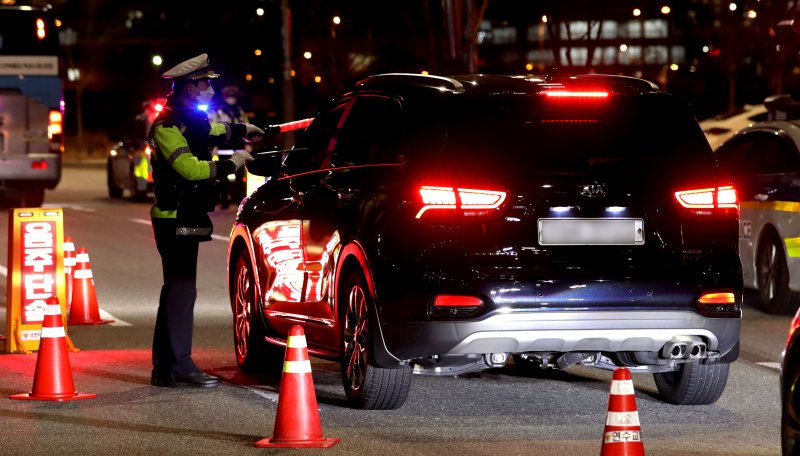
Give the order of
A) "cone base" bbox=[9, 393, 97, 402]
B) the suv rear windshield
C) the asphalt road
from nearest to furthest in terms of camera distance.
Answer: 1. the asphalt road
2. the suv rear windshield
3. "cone base" bbox=[9, 393, 97, 402]

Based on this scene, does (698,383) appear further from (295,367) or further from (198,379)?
(198,379)

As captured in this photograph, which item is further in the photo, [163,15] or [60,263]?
[163,15]

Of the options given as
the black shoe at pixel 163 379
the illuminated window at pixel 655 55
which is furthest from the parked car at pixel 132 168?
the illuminated window at pixel 655 55

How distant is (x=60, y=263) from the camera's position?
39.0 ft

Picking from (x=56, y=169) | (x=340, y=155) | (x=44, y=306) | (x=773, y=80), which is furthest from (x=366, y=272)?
(x=773, y=80)

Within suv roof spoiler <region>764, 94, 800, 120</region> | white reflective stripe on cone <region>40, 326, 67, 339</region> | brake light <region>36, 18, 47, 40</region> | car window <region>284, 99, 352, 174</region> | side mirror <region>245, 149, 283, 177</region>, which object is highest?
brake light <region>36, 18, 47, 40</region>

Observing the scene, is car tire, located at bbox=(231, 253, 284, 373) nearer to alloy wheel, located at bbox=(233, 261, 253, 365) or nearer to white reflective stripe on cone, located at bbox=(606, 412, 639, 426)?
alloy wheel, located at bbox=(233, 261, 253, 365)

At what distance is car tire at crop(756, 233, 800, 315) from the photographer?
14.0 meters

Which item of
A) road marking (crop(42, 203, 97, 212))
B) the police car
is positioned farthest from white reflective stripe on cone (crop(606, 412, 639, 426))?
road marking (crop(42, 203, 97, 212))

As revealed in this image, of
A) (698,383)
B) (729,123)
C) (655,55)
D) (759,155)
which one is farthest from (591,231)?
(655,55)

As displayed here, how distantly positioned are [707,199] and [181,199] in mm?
3171

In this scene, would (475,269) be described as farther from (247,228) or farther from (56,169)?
(56,169)

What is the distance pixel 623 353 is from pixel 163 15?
308ft

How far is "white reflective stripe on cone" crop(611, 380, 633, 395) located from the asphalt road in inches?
48.6
